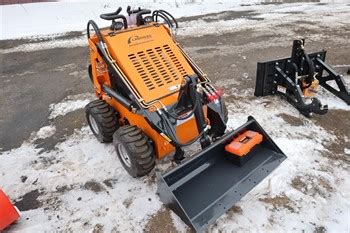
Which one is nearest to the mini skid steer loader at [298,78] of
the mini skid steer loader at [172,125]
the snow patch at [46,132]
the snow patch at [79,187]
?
the mini skid steer loader at [172,125]

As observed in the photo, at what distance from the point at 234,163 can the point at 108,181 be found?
1.63 meters

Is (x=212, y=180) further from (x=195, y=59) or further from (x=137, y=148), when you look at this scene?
(x=195, y=59)

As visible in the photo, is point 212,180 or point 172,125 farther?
point 172,125

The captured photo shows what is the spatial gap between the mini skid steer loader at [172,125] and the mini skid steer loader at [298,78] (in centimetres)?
178

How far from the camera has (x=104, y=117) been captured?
420 centimetres

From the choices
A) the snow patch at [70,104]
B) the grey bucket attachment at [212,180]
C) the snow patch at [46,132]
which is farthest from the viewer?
the snow patch at [70,104]

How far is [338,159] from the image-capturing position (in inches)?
156

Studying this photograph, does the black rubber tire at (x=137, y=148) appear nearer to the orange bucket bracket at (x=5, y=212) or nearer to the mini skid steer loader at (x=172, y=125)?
the mini skid steer loader at (x=172, y=125)

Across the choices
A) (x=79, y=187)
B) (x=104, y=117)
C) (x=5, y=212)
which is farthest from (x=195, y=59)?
(x=5, y=212)

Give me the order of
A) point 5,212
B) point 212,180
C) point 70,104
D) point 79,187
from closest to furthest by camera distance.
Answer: point 5,212 < point 212,180 < point 79,187 < point 70,104

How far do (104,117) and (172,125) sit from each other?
121 cm

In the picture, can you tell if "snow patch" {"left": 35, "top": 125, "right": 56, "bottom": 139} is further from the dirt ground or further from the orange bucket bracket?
the orange bucket bracket

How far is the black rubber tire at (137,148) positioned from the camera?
345 centimetres

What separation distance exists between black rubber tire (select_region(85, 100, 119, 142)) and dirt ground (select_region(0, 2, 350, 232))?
0.73 metres
